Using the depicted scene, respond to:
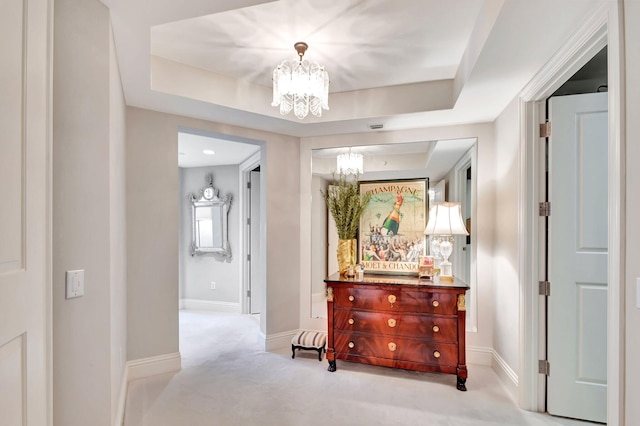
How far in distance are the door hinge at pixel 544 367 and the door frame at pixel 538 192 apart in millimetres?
26

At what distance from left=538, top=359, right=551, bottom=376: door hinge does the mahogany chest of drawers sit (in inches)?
21.1

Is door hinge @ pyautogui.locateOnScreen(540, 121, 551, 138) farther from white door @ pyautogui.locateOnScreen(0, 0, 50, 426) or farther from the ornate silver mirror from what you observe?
the ornate silver mirror

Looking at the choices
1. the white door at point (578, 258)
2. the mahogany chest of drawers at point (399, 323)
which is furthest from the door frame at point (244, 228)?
the white door at point (578, 258)

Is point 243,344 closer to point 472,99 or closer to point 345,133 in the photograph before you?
point 345,133

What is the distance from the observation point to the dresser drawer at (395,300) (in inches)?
111

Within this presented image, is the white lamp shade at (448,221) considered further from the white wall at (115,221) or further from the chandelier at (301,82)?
the white wall at (115,221)

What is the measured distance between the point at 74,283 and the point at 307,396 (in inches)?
74.3

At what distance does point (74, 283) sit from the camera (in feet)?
4.89

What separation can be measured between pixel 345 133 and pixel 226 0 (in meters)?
2.22

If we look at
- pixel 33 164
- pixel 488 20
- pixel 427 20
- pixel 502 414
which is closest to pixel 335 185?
pixel 427 20

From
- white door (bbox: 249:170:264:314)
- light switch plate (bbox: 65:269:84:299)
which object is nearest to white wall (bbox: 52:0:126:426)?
light switch plate (bbox: 65:269:84:299)

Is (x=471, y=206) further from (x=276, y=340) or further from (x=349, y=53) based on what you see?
(x=276, y=340)

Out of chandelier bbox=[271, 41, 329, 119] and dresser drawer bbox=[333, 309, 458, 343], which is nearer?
chandelier bbox=[271, 41, 329, 119]

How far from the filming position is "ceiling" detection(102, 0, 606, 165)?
1728mm
